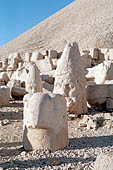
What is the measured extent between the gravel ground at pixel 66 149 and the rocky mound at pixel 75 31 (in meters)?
17.9

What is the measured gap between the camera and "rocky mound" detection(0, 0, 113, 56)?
2636cm

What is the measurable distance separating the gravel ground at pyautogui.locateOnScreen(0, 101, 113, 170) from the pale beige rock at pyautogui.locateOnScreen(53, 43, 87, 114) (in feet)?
1.92

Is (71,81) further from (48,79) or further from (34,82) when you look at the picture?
(48,79)

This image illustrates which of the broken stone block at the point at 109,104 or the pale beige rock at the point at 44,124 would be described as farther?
the broken stone block at the point at 109,104

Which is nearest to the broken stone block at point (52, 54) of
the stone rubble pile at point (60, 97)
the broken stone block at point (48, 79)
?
the stone rubble pile at point (60, 97)

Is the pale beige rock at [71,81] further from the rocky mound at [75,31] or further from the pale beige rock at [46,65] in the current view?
the rocky mound at [75,31]

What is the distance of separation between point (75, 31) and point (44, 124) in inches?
1212

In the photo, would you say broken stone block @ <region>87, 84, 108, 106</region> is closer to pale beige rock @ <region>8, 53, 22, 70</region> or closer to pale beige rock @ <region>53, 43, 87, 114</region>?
pale beige rock @ <region>53, 43, 87, 114</region>

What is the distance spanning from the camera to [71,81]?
723 cm

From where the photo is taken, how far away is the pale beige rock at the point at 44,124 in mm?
4250

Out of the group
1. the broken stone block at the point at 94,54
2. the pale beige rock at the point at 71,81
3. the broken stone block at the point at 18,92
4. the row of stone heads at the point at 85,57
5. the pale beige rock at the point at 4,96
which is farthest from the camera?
the broken stone block at the point at 94,54

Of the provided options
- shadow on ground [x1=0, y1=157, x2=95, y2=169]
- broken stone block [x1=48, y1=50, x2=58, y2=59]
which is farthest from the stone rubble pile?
broken stone block [x1=48, y1=50, x2=58, y2=59]

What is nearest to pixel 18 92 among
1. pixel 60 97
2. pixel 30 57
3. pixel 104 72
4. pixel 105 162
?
pixel 104 72

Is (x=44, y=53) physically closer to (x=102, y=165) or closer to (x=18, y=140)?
(x=18, y=140)
